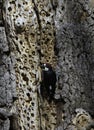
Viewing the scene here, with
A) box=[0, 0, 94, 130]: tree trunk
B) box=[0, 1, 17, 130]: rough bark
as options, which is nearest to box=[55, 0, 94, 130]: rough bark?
box=[0, 0, 94, 130]: tree trunk

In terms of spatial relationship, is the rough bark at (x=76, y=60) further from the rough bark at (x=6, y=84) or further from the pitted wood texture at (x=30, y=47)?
the rough bark at (x=6, y=84)

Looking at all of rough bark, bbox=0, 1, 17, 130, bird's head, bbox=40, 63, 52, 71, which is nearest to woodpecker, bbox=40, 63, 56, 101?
bird's head, bbox=40, 63, 52, 71

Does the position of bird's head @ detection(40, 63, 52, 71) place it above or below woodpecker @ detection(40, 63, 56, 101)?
above

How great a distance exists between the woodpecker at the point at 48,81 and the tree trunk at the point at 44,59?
0.02 meters

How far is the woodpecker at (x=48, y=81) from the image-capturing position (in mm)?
1637

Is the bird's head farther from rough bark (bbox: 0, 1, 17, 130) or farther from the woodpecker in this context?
rough bark (bbox: 0, 1, 17, 130)

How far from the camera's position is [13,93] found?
5.51 ft

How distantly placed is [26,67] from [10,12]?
0.63 ft

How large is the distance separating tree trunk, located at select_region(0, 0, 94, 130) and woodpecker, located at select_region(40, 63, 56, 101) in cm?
2

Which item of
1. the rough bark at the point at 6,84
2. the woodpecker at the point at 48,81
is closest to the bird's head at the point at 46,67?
the woodpecker at the point at 48,81

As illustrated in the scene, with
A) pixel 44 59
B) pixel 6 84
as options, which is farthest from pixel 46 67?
pixel 6 84

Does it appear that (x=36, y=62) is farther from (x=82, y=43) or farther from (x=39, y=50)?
(x=82, y=43)

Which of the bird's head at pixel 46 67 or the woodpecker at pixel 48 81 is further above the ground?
the bird's head at pixel 46 67

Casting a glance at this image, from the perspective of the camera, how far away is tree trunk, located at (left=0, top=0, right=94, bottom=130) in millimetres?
1631
